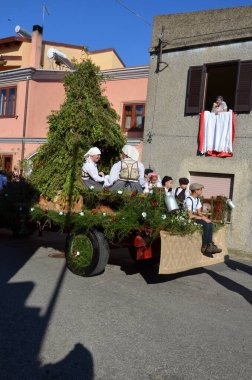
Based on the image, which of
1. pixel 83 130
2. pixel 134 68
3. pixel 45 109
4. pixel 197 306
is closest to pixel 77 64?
pixel 83 130

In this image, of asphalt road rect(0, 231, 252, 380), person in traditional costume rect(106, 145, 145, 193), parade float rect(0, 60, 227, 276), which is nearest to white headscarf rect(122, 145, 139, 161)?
person in traditional costume rect(106, 145, 145, 193)

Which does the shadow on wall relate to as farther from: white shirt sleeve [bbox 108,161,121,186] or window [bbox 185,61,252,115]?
window [bbox 185,61,252,115]

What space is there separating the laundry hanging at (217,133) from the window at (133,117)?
3979mm

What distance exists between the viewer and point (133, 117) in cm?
1596

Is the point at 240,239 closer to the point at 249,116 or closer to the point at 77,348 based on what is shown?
the point at 249,116

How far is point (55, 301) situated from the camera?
514 cm

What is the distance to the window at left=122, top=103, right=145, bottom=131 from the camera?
1584cm

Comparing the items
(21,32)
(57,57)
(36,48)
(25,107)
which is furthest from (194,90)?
(21,32)

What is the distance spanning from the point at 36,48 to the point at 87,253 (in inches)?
643

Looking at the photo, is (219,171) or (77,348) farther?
(219,171)

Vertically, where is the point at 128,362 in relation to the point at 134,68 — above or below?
below

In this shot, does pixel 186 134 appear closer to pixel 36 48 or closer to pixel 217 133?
pixel 217 133

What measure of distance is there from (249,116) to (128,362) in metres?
9.37

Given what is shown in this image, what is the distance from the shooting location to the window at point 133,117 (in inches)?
623
